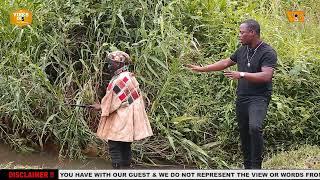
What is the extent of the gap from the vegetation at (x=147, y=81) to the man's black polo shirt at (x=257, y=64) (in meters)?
1.02

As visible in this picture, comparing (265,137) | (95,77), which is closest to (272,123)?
(265,137)

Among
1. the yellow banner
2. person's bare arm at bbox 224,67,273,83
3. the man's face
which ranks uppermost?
the yellow banner

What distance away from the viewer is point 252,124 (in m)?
4.62

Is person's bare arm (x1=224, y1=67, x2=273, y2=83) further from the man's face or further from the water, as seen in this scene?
the water

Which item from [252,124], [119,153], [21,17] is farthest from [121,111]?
[21,17]

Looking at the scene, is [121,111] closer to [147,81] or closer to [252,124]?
[252,124]

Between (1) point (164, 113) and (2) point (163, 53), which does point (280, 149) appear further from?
(2) point (163, 53)

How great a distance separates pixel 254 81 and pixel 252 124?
0.41 m

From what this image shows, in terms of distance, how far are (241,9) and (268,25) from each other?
450mm

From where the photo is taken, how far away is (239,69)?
4863 millimetres

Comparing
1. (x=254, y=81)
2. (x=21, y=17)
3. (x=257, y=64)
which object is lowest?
(x=254, y=81)

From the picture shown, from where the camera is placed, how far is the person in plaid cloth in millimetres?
4531

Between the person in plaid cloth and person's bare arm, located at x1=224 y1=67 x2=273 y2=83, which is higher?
person's bare arm, located at x1=224 y1=67 x2=273 y2=83

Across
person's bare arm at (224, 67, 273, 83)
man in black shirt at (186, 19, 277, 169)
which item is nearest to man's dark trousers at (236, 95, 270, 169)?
man in black shirt at (186, 19, 277, 169)
